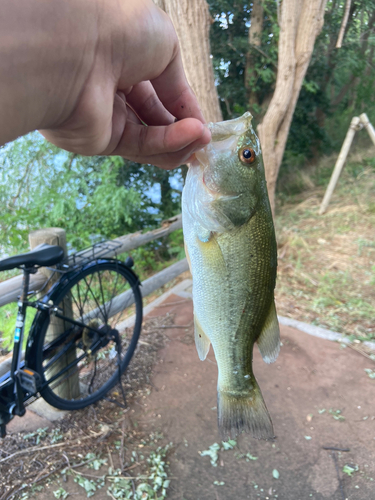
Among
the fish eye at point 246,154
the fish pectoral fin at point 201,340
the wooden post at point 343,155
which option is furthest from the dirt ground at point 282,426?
the wooden post at point 343,155

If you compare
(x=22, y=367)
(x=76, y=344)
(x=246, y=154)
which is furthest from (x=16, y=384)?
(x=246, y=154)

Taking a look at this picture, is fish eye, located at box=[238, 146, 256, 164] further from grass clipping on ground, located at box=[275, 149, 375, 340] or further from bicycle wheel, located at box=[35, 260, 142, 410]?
grass clipping on ground, located at box=[275, 149, 375, 340]

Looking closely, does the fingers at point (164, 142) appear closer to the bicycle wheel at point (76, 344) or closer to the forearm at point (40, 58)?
the forearm at point (40, 58)

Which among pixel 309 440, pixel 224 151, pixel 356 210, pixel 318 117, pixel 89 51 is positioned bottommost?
pixel 309 440

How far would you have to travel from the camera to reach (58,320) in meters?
2.31

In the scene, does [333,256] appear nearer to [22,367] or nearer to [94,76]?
[22,367]

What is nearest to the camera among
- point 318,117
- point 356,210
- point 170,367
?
point 170,367

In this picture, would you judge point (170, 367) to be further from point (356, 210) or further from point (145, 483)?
point (356, 210)

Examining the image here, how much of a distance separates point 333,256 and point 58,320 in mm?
4157

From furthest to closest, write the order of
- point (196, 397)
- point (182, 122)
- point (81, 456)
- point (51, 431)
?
point (196, 397) → point (51, 431) → point (81, 456) → point (182, 122)

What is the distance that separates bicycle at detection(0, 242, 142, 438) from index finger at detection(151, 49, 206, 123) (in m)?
1.32

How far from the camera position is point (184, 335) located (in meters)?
3.38

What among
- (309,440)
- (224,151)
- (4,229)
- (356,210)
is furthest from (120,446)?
(356,210)

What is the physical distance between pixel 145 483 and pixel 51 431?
0.82 meters
